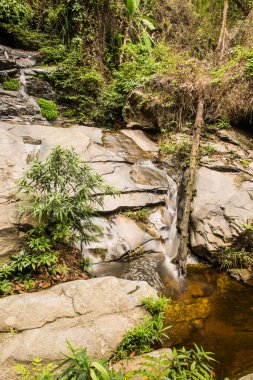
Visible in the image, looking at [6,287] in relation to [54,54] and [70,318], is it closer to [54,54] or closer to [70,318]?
[70,318]

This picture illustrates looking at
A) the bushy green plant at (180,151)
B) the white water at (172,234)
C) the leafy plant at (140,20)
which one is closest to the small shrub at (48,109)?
the bushy green plant at (180,151)

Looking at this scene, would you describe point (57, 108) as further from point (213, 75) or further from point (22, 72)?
point (213, 75)

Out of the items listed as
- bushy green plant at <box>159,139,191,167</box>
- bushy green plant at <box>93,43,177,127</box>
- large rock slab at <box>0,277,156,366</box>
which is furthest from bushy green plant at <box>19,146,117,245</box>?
bushy green plant at <box>93,43,177,127</box>

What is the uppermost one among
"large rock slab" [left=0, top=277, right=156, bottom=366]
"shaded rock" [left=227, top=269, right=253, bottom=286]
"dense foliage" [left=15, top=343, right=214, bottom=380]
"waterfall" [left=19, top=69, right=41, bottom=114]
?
"waterfall" [left=19, top=69, right=41, bottom=114]

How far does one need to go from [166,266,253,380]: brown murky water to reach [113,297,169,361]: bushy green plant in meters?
0.48

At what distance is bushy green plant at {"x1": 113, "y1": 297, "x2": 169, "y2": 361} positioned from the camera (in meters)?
2.92

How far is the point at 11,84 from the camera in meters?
9.42

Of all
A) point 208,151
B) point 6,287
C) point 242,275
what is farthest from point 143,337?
point 208,151

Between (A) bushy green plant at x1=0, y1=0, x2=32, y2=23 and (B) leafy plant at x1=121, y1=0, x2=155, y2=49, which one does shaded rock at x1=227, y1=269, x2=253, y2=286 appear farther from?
(A) bushy green plant at x1=0, y1=0, x2=32, y2=23

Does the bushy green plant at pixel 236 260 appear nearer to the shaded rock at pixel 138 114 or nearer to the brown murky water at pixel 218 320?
the brown murky water at pixel 218 320

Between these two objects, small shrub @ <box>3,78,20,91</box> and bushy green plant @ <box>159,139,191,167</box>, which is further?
small shrub @ <box>3,78,20,91</box>

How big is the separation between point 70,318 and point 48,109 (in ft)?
25.7

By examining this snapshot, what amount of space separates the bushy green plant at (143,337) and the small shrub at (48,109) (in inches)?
304

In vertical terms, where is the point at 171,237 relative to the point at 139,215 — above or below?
below
